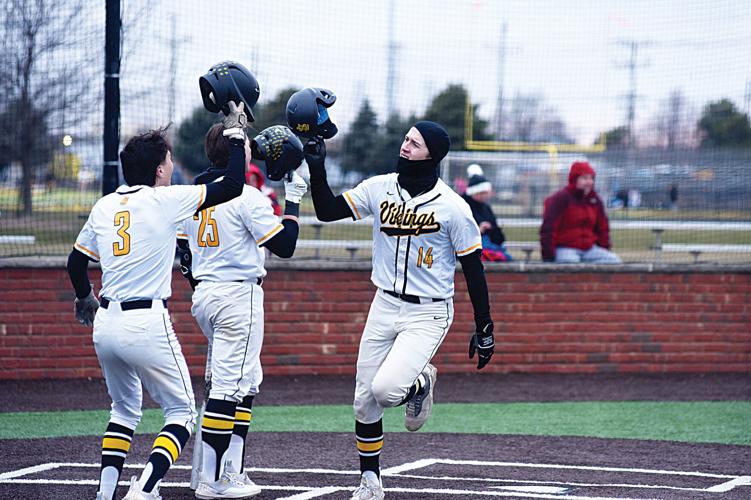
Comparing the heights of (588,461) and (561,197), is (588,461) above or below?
below

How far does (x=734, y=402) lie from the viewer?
9555mm

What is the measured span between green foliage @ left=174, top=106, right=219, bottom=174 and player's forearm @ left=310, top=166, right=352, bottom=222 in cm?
470

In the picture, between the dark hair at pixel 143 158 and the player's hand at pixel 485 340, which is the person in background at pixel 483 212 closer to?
the player's hand at pixel 485 340

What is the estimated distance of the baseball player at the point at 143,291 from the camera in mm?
5109

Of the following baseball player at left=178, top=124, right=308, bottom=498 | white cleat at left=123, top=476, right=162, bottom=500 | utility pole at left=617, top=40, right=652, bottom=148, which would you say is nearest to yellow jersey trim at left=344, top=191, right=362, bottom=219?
baseball player at left=178, top=124, right=308, bottom=498

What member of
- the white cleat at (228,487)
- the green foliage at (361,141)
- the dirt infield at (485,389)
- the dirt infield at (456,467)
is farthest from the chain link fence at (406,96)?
the white cleat at (228,487)

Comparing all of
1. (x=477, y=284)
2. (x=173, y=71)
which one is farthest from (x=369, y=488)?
(x=173, y=71)

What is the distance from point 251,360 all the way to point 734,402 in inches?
213

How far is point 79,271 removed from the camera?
554 centimetres

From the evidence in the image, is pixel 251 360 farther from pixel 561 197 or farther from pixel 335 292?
pixel 561 197

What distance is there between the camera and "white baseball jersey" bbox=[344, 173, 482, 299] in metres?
5.86

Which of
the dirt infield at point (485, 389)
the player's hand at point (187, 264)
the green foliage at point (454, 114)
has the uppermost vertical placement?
the green foliage at point (454, 114)

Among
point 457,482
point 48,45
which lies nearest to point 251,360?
point 457,482

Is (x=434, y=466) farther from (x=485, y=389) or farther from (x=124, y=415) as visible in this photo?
(x=485, y=389)
